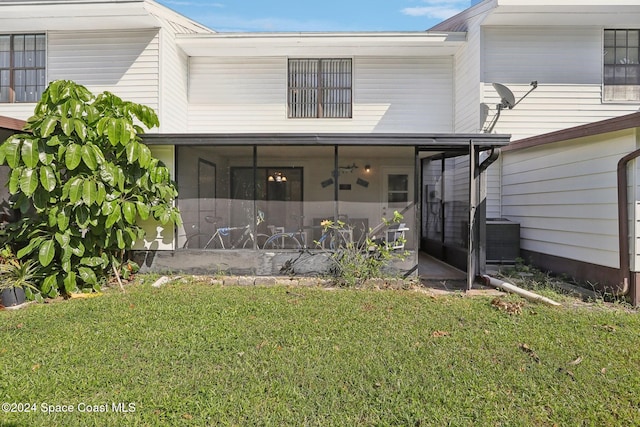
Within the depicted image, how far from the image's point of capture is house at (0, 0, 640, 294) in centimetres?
593

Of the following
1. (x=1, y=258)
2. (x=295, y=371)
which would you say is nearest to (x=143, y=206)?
(x=1, y=258)

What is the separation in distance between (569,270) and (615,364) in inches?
121

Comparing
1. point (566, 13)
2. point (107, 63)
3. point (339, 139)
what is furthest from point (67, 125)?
point (566, 13)

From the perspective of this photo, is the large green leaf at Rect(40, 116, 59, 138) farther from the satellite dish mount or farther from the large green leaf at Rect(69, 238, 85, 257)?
the satellite dish mount

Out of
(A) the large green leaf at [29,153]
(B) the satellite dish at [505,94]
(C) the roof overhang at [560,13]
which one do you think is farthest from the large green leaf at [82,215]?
(C) the roof overhang at [560,13]

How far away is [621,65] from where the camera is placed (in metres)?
7.23

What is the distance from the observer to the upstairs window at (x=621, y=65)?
7.20 m

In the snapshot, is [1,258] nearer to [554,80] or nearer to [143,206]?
[143,206]

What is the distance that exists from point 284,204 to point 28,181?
11.3 feet

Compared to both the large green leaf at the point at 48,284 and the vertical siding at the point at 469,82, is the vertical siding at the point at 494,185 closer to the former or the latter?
the vertical siding at the point at 469,82

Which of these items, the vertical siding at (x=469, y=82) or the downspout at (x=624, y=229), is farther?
the vertical siding at (x=469, y=82)

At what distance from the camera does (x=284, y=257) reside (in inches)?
233

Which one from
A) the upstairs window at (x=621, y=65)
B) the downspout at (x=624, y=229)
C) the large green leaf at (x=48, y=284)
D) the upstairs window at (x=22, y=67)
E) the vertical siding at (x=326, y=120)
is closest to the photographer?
the downspout at (x=624, y=229)

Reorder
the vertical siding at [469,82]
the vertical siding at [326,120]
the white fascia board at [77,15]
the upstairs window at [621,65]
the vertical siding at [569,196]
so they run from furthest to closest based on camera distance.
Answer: the vertical siding at [326,120] < the upstairs window at [621,65] < the vertical siding at [469,82] < the white fascia board at [77,15] < the vertical siding at [569,196]
